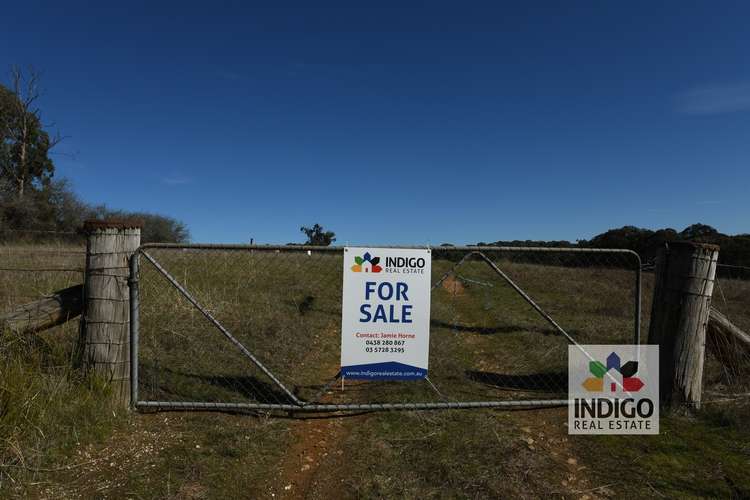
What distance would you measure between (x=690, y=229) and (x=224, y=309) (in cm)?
3308

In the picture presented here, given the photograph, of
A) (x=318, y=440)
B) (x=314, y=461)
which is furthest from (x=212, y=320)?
(x=314, y=461)

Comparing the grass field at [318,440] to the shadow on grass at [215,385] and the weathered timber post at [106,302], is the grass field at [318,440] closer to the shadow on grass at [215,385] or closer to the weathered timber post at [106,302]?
the shadow on grass at [215,385]

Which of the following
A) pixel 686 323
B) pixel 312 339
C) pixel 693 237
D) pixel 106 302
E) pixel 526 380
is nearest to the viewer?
pixel 106 302

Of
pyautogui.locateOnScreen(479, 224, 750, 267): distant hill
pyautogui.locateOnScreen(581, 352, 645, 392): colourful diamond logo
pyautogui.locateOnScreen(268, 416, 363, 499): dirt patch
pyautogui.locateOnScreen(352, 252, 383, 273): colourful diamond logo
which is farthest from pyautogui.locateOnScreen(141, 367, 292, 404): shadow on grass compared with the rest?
pyautogui.locateOnScreen(479, 224, 750, 267): distant hill

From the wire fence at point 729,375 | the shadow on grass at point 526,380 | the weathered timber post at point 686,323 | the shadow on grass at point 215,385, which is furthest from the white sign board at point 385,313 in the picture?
the wire fence at point 729,375

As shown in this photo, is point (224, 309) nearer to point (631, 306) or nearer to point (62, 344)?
point (62, 344)

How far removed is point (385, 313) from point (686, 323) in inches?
127

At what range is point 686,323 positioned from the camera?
4465 mm

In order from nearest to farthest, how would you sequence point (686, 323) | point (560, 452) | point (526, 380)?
1. point (560, 452)
2. point (686, 323)
3. point (526, 380)

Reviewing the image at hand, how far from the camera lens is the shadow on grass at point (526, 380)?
5426 millimetres

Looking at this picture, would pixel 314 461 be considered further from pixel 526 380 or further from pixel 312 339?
pixel 312 339

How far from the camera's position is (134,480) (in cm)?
316

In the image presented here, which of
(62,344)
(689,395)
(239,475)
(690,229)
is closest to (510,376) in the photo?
(689,395)

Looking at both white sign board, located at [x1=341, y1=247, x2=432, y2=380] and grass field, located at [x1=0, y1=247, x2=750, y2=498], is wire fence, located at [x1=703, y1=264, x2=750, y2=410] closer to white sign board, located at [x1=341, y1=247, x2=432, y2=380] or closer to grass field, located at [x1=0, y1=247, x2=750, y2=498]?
grass field, located at [x1=0, y1=247, x2=750, y2=498]
